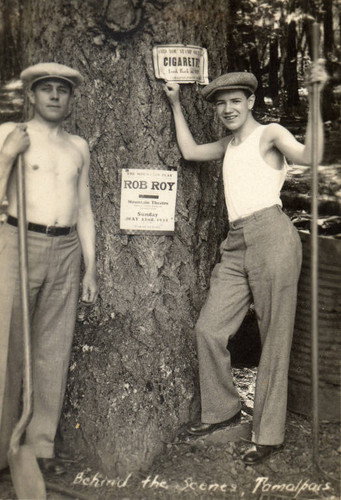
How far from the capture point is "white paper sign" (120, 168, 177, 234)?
3420 millimetres

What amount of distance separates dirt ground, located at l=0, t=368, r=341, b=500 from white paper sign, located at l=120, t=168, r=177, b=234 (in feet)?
3.91

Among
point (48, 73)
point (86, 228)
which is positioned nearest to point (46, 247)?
point (86, 228)

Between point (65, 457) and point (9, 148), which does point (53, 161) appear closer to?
point (9, 148)

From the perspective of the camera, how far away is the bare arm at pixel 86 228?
10.9ft

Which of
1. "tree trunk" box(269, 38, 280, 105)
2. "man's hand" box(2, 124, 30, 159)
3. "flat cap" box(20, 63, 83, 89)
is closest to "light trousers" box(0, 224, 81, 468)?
"man's hand" box(2, 124, 30, 159)

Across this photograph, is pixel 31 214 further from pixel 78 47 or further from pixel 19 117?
pixel 78 47

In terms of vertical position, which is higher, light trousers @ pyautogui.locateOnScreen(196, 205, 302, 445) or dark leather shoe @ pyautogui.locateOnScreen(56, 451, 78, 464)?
light trousers @ pyautogui.locateOnScreen(196, 205, 302, 445)

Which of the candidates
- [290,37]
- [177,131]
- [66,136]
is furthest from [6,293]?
[290,37]

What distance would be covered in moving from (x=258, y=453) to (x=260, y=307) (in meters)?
0.78

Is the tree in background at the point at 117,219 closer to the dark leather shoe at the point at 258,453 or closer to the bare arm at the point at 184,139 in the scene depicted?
the bare arm at the point at 184,139

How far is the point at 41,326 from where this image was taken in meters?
3.35

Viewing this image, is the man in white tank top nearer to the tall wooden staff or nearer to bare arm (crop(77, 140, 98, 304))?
the tall wooden staff

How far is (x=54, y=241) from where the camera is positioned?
127 inches

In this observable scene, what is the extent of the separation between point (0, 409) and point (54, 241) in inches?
35.4
